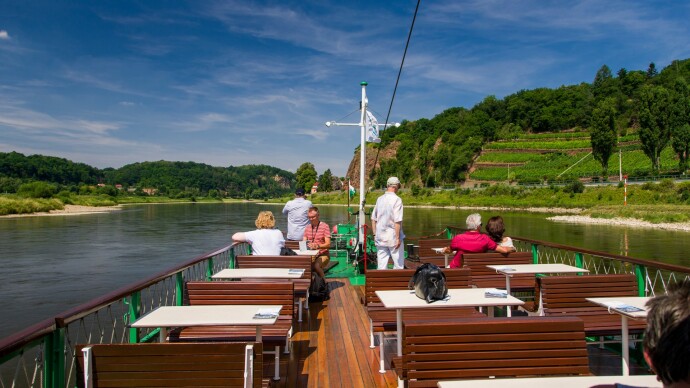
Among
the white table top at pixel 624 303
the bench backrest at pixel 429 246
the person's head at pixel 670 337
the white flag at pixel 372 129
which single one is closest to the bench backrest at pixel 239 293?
the white table top at pixel 624 303

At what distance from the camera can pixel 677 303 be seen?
1205 mm

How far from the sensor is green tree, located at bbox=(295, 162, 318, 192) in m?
121

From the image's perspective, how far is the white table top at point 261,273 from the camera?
4.75 meters

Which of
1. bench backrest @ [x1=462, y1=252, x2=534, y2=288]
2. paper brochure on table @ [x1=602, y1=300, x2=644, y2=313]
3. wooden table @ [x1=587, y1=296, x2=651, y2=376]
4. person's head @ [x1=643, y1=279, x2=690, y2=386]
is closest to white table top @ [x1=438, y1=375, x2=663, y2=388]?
person's head @ [x1=643, y1=279, x2=690, y2=386]

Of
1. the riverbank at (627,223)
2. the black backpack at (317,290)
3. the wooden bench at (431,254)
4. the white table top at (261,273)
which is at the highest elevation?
the white table top at (261,273)

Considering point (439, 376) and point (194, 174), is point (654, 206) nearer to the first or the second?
point (439, 376)

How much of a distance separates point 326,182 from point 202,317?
130 metres

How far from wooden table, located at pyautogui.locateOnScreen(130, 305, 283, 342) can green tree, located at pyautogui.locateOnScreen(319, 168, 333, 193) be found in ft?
413

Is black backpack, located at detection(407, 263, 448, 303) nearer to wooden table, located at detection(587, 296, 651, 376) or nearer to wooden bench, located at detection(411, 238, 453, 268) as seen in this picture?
wooden table, located at detection(587, 296, 651, 376)

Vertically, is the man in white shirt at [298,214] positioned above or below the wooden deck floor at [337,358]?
above

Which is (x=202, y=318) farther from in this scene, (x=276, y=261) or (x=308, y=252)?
(x=308, y=252)

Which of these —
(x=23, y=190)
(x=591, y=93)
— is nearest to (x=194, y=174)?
(x=23, y=190)

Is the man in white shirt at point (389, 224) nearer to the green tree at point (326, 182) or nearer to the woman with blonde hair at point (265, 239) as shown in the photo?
the woman with blonde hair at point (265, 239)

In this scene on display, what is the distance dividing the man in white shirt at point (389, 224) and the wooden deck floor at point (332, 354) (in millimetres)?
906
